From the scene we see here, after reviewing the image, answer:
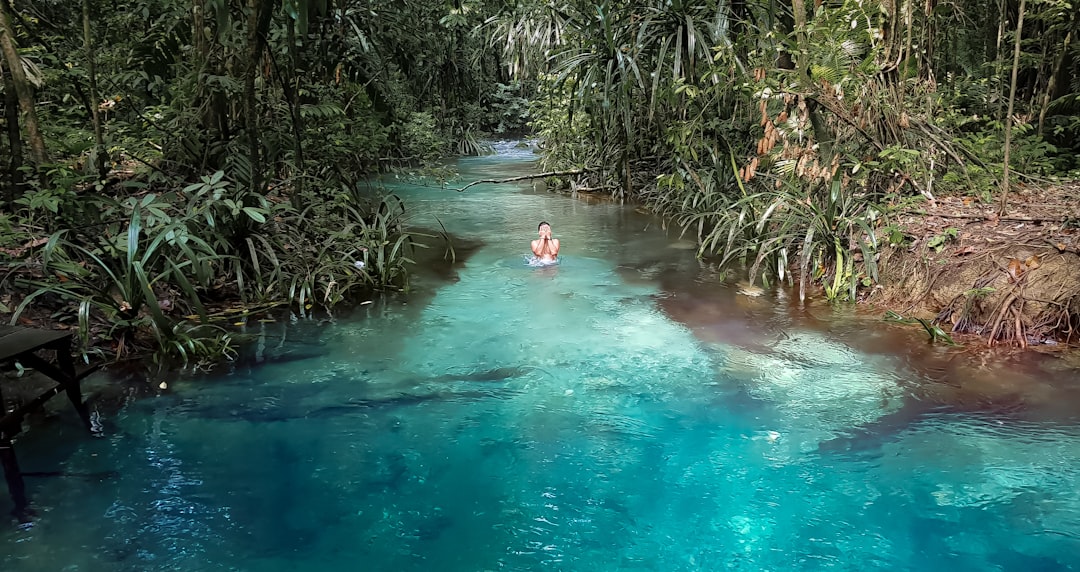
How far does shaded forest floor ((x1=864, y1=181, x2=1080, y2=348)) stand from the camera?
4.34 m

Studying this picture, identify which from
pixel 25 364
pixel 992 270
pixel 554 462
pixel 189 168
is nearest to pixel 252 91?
pixel 189 168

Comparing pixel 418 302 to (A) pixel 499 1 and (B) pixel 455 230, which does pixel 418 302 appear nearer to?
(B) pixel 455 230

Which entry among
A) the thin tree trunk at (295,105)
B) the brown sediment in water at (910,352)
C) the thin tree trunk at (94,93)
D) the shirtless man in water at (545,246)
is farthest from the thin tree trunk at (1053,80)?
the thin tree trunk at (94,93)

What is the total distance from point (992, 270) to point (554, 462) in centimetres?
323

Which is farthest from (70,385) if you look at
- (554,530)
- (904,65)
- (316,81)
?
(904,65)

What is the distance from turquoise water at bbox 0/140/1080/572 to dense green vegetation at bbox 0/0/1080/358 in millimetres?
750

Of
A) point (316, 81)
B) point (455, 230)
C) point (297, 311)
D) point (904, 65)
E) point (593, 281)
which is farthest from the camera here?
point (455, 230)

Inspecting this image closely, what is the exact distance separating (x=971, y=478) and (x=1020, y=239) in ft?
7.88

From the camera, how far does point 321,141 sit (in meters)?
6.51

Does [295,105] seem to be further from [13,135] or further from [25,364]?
[25,364]

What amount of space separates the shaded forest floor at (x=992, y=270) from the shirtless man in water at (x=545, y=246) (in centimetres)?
277

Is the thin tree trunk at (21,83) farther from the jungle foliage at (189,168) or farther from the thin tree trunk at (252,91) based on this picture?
the thin tree trunk at (252,91)

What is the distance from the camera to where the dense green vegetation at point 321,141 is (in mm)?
4445

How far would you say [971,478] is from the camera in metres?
3.02
